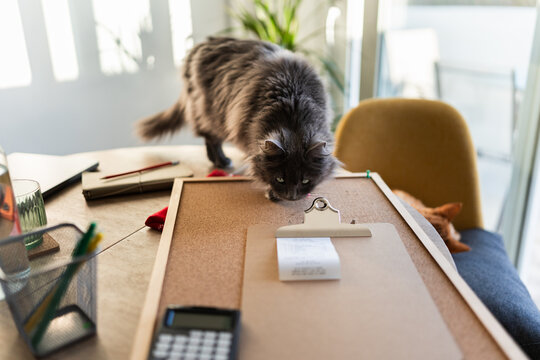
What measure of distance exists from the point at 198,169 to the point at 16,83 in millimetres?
1544

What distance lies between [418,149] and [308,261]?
1024mm

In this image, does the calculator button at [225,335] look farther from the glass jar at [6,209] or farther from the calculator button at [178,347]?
the glass jar at [6,209]

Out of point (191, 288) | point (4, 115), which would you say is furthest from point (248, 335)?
point (4, 115)

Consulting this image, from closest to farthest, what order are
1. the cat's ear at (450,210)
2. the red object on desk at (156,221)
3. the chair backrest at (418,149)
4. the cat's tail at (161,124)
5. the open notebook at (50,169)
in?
the red object on desk at (156,221) < the open notebook at (50,169) < the cat's ear at (450,210) < the chair backrest at (418,149) < the cat's tail at (161,124)

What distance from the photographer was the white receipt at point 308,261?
0.73 meters

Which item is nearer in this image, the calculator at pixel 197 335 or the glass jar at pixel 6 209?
the calculator at pixel 197 335

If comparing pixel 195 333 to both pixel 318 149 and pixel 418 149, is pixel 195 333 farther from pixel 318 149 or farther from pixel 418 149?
pixel 418 149

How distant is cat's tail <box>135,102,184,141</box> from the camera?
165 cm

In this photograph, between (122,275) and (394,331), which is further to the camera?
(122,275)

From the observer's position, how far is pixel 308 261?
0.75 m

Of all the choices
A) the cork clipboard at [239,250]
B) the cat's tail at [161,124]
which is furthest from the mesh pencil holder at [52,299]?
the cat's tail at [161,124]

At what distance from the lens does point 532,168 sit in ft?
5.69

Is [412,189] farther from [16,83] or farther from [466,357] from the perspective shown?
[16,83]

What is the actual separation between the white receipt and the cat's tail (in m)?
0.99
